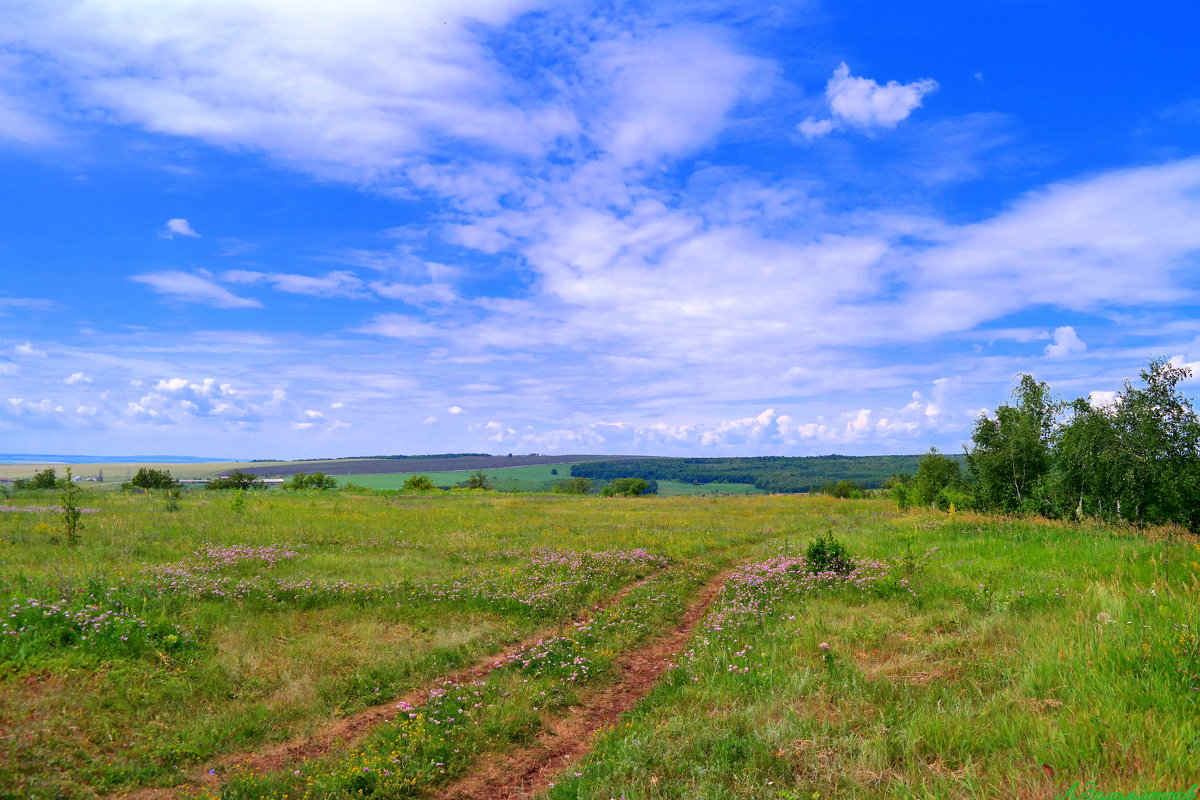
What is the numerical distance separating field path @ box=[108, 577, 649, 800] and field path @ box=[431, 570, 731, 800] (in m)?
2.03

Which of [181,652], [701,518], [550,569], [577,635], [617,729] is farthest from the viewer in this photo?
[701,518]

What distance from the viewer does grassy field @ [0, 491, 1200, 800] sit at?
5.44m

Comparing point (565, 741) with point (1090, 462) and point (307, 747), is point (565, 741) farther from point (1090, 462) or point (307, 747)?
point (1090, 462)

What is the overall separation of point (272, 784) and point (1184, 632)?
11143 millimetres

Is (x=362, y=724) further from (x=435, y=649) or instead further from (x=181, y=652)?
(x=181, y=652)

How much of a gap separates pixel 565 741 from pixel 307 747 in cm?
359

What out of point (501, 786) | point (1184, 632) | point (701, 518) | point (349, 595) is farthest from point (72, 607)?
point (701, 518)

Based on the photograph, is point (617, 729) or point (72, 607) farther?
point (72, 607)

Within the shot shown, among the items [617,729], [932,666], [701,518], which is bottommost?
[701,518]

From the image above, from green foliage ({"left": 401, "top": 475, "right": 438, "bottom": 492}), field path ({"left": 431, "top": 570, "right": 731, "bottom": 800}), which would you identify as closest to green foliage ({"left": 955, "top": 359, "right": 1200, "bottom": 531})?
field path ({"left": 431, "top": 570, "right": 731, "bottom": 800})

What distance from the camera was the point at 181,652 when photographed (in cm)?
990

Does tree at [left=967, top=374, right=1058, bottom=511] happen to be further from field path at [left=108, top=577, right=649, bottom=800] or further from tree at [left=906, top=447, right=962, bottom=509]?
field path at [left=108, top=577, right=649, bottom=800]

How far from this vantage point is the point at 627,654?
1105 cm

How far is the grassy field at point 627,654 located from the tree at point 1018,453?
38655 millimetres
